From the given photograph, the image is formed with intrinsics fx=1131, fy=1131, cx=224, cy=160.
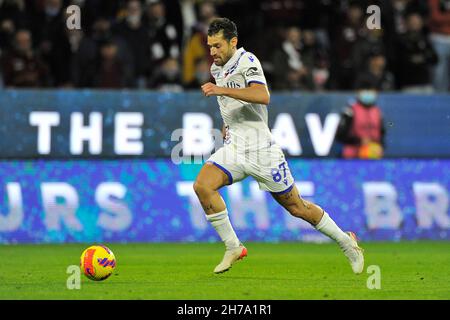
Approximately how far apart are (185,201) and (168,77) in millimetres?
2188

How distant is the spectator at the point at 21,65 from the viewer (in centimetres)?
1680

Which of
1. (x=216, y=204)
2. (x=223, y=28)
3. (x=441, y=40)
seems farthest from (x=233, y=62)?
(x=441, y=40)

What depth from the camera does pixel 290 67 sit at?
1778 centimetres

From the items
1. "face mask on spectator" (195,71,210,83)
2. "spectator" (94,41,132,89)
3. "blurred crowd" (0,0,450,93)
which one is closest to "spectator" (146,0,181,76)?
"blurred crowd" (0,0,450,93)

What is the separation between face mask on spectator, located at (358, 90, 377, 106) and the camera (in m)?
17.1

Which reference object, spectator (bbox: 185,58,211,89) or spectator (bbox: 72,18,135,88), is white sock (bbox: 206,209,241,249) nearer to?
spectator (bbox: 185,58,211,89)

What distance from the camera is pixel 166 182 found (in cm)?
1645

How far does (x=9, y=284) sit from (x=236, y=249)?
224 centimetres

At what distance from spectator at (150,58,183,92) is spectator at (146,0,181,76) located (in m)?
0.29

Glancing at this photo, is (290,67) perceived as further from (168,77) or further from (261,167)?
(261,167)

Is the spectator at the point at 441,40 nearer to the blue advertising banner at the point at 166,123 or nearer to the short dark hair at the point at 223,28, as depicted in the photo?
the blue advertising banner at the point at 166,123
